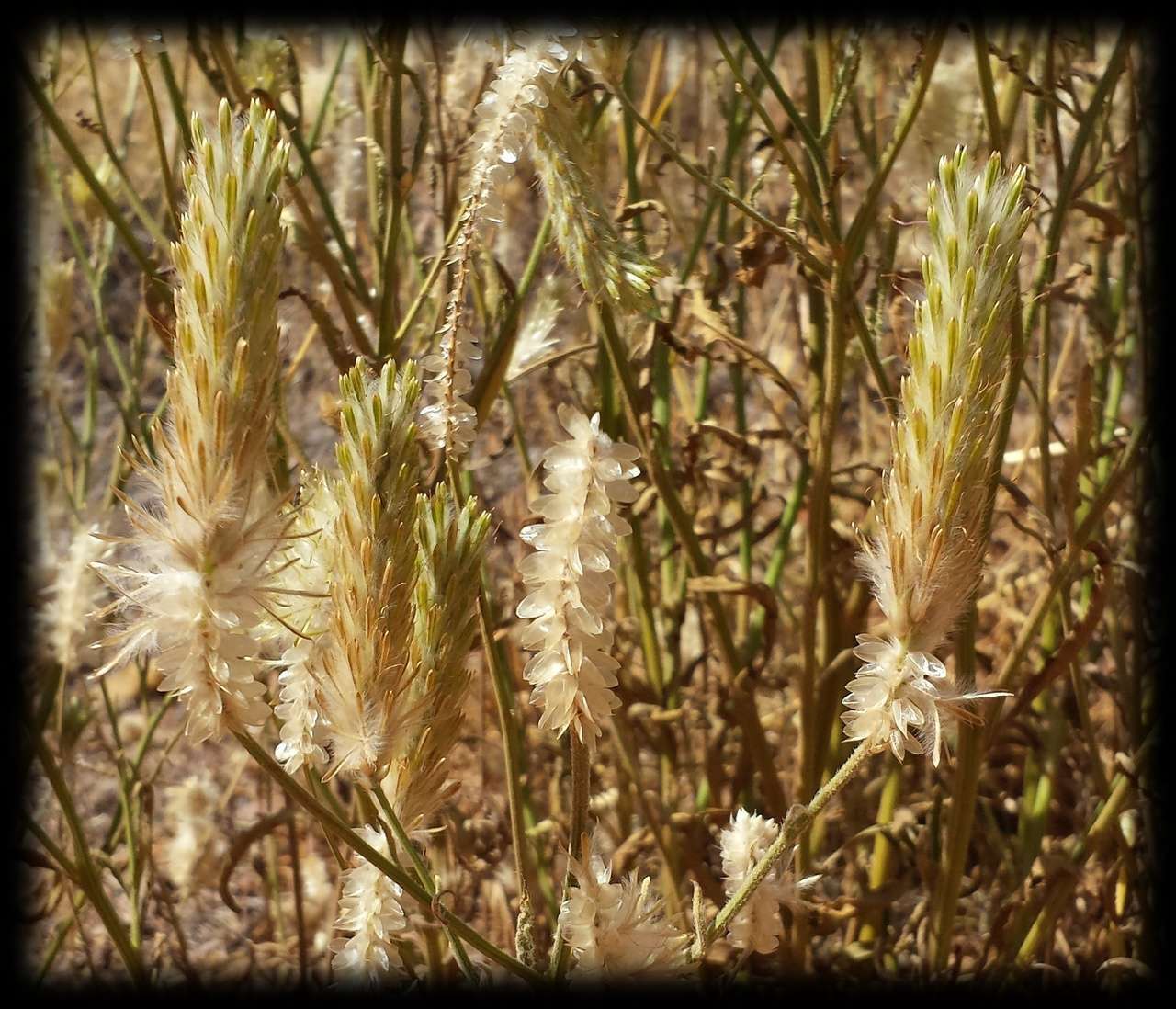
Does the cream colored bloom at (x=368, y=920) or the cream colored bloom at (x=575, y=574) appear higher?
the cream colored bloom at (x=575, y=574)

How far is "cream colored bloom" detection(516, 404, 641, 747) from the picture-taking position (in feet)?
1.58

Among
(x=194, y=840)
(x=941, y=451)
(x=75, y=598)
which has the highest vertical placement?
(x=941, y=451)


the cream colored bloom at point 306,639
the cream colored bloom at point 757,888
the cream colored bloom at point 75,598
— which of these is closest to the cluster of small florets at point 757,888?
the cream colored bloom at point 757,888

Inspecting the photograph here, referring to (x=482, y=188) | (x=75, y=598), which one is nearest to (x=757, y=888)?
(x=482, y=188)

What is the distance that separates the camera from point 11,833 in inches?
36.9

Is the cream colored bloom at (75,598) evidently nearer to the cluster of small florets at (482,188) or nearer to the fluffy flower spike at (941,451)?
the cluster of small florets at (482,188)

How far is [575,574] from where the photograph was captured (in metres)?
0.48

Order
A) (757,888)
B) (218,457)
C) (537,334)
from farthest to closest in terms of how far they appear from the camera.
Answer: (537,334) < (757,888) < (218,457)

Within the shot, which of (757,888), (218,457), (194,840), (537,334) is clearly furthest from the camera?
(194,840)

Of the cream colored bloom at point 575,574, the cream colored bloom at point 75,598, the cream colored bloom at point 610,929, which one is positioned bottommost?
the cream colored bloom at point 75,598

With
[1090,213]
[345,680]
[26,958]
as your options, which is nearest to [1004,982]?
[1090,213]

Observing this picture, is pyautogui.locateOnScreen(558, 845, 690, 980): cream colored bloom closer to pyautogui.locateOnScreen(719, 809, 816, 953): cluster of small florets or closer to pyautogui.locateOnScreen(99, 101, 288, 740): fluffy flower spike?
pyautogui.locateOnScreen(719, 809, 816, 953): cluster of small florets

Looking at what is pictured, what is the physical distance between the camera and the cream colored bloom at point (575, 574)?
1.58 feet

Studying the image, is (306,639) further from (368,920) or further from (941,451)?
(941,451)
